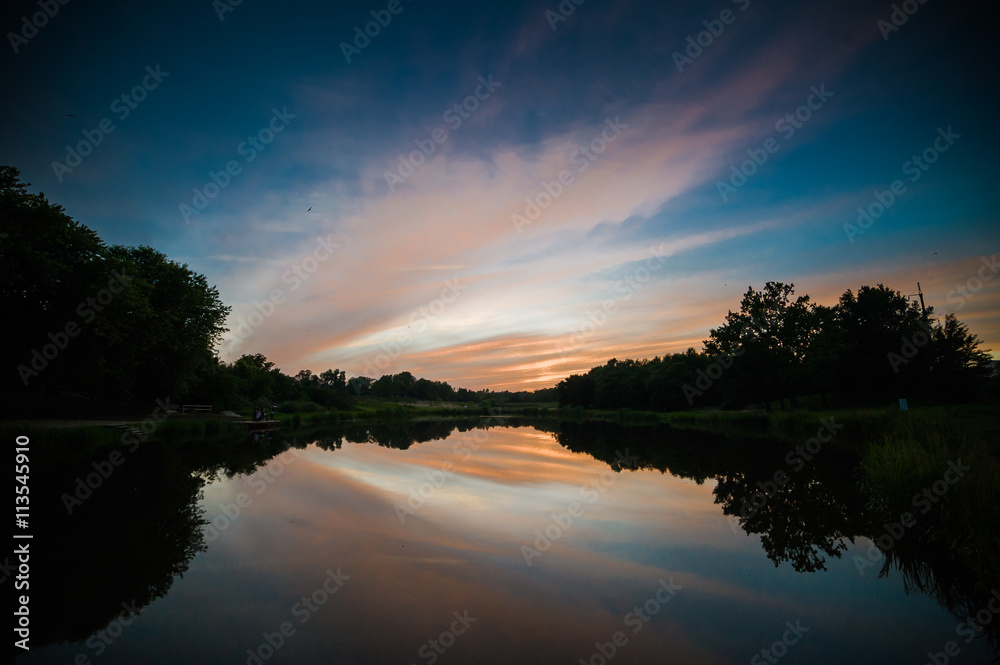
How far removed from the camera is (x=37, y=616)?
450 cm

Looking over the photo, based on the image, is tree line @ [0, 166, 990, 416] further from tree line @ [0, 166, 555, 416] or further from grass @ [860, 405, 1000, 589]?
grass @ [860, 405, 1000, 589]

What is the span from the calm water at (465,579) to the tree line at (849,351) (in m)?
35.9

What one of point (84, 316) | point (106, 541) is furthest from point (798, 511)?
point (84, 316)

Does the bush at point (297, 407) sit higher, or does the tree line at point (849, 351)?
the tree line at point (849, 351)

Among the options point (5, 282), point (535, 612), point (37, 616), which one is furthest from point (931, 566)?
point (5, 282)

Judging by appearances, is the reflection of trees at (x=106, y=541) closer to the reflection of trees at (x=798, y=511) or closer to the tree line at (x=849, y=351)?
the reflection of trees at (x=798, y=511)

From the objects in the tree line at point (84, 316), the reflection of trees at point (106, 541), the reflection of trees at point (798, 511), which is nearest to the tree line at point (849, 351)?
the reflection of trees at point (798, 511)

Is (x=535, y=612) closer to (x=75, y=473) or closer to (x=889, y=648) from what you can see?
(x=889, y=648)

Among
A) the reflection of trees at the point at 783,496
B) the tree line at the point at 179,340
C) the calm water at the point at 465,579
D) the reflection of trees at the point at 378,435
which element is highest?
the tree line at the point at 179,340

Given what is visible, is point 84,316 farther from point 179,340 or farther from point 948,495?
point 948,495

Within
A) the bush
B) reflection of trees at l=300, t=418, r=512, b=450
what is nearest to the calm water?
reflection of trees at l=300, t=418, r=512, b=450

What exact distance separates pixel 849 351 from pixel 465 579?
49.7m

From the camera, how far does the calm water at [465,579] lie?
4172mm

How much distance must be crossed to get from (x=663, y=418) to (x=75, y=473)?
5773cm
